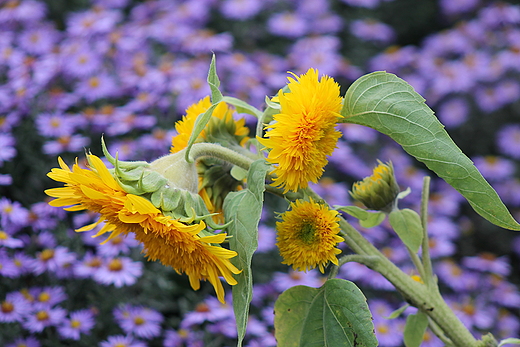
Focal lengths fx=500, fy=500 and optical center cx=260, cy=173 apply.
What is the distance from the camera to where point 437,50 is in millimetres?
2070

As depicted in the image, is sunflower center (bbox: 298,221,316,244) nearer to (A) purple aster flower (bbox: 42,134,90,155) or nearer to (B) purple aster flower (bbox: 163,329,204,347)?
(B) purple aster flower (bbox: 163,329,204,347)

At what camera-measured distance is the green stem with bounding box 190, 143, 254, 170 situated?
40cm

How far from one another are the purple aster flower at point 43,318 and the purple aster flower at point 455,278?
939 mm

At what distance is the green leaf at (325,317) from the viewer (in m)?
0.39

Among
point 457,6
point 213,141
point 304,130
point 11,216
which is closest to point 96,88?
point 11,216

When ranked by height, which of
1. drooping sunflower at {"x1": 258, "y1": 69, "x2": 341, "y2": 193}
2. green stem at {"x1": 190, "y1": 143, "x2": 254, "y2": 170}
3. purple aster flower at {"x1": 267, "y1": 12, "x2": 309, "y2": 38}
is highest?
drooping sunflower at {"x1": 258, "y1": 69, "x2": 341, "y2": 193}

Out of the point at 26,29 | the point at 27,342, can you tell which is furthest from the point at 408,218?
the point at 26,29

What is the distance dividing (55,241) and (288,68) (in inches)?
37.8

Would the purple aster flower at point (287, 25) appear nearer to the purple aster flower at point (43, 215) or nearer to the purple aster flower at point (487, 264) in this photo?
the purple aster flower at point (487, 264)

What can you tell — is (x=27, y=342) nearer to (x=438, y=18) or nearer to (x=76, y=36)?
(x=76, y=36)

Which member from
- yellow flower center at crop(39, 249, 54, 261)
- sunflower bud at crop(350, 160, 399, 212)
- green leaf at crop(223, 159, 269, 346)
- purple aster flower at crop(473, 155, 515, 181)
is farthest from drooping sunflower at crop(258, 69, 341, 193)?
purple aster flower at crop(473, 155, 515, 181)

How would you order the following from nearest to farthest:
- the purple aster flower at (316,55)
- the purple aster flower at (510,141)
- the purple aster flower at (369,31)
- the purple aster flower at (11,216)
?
the purple aster flower at (11,216) < the purple aster flower at (316,55) < the purple aster flower at (510,141) < the purple aster flower at (369,31)

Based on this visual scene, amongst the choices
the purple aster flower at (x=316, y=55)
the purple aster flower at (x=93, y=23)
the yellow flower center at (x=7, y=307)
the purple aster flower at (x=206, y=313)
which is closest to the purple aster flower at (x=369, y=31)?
the purple aster flower at (x=316, y=55)

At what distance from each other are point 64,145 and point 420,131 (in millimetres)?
933
